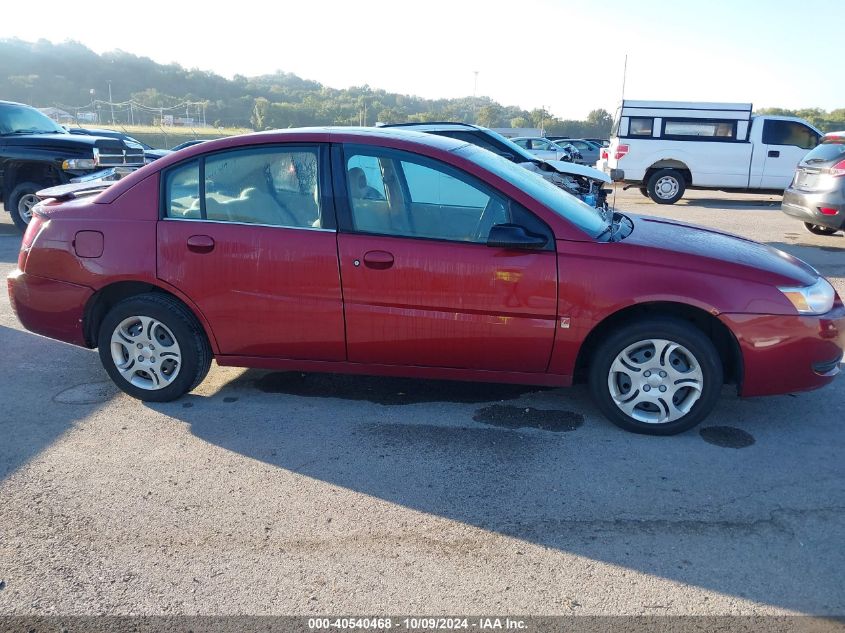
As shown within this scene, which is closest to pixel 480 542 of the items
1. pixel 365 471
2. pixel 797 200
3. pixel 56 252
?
pixel 365 471

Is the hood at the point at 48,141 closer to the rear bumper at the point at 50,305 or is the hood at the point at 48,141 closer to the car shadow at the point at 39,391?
the car shadow at the point at 39,391

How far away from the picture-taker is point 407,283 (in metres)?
3.92

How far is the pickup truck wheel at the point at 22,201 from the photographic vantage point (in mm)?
10727

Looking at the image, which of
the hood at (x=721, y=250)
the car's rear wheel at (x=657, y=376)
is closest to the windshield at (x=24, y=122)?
the hood at (x=721, y=250)

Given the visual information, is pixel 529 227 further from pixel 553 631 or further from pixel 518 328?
pixel 553 631

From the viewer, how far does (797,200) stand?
985cm

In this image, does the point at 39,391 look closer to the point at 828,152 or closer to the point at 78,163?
the point at 78,163

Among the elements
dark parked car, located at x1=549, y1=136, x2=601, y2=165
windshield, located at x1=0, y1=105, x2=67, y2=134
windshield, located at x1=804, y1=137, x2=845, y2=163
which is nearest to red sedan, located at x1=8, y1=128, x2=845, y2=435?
windshield, located at x1=804, y1=137, x2=845, y2=163

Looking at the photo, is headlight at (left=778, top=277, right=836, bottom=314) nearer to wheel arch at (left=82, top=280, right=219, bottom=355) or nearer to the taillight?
wheel arch at (left=82, top=280, right=219, bottom=355)

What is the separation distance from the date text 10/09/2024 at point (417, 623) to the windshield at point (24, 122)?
11.2 meters

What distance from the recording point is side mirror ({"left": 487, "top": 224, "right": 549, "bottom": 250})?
3746 millimetres

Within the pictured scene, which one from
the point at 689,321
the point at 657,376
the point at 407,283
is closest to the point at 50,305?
the point at 407,283

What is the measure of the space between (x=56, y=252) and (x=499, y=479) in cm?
309

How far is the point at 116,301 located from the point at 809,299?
13.6 feet
